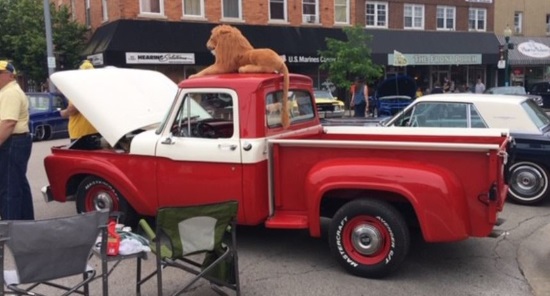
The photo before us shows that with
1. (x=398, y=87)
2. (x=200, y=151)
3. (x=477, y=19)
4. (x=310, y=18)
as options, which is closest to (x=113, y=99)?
(x=200, y=151)

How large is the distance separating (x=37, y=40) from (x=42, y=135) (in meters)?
9.83

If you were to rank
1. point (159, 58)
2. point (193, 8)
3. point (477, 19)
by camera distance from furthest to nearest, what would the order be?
point (477, 19) < point (193, 8) < point (159, 58)

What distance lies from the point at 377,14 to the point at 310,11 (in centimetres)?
460

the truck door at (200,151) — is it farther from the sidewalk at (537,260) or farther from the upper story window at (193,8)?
the upper story window at (193,8)

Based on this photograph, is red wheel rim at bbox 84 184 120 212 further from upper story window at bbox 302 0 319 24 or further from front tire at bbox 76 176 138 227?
upper story window at bbox 302 0 319 24

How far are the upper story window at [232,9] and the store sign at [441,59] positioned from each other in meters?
8.58

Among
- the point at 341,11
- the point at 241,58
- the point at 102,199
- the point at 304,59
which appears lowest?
the point at 102,199

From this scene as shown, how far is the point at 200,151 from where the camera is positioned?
548cm

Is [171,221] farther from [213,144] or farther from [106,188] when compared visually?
[106,188]

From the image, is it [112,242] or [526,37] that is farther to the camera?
[526,37]

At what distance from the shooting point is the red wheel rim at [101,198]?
631 cm

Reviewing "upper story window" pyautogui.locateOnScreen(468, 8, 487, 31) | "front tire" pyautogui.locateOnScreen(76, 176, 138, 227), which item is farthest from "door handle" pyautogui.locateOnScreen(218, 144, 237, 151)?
"upper story window" pyautogui.locateOnScreen(468, 8, 487, 31)


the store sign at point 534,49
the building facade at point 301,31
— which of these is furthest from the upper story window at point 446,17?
the store sign at point 534,49

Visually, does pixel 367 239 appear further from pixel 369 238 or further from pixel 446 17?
pixel 446 17
